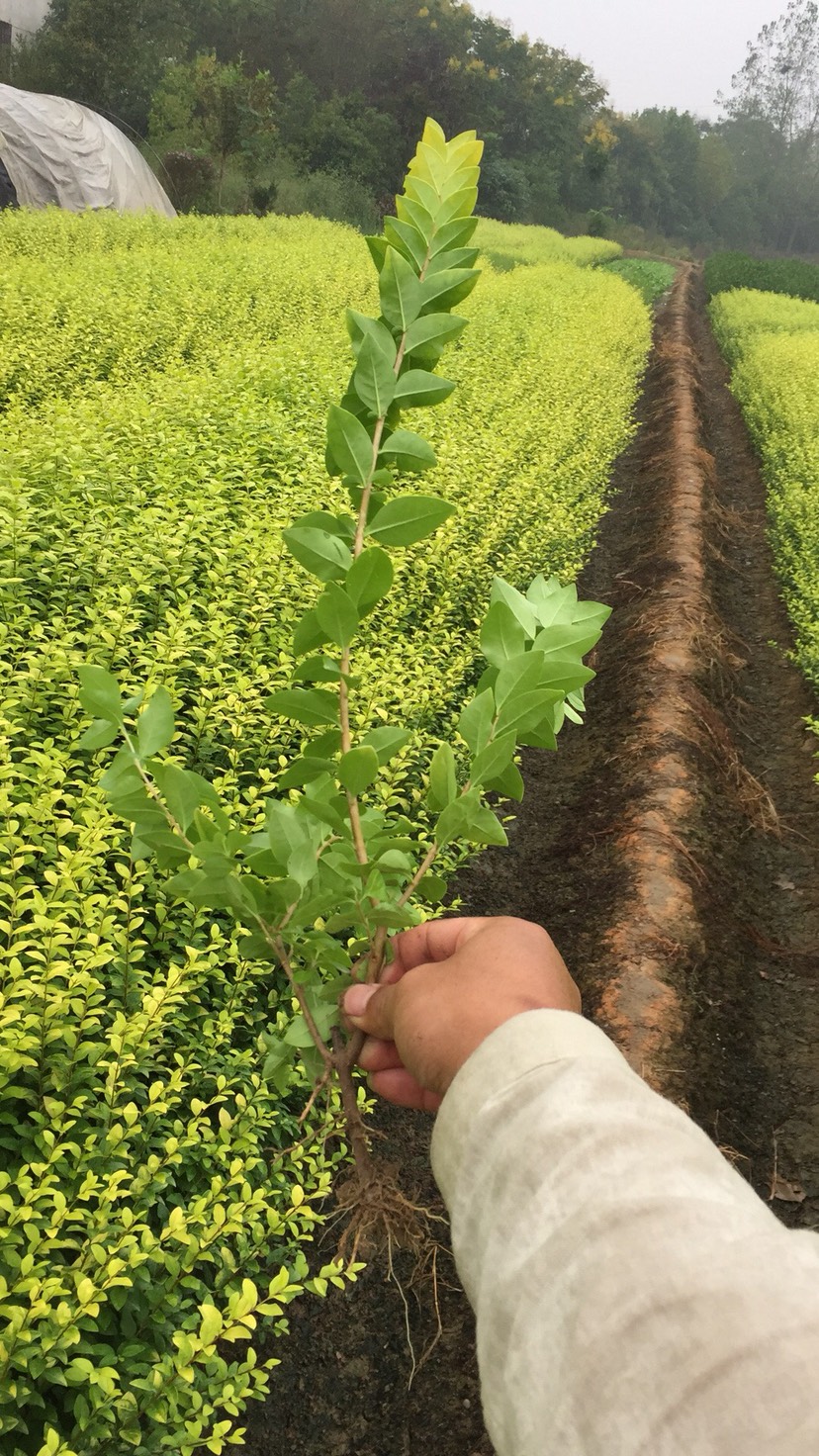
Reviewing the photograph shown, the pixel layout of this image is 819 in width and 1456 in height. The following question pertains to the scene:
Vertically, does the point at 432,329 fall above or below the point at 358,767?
above

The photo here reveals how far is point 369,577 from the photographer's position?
3.14 feet

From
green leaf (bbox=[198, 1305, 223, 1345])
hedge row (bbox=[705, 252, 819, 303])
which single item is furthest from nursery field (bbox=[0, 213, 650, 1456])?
hedge row (bbox=[705, 252, 819, 303])

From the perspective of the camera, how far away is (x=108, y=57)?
19078 mm

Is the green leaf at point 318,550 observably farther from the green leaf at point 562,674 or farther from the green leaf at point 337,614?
the green leaf at point 562,674

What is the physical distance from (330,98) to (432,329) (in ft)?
102

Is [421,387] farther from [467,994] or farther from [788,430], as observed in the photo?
[788,430]

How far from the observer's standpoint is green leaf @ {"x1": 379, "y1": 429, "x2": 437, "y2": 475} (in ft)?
3.36

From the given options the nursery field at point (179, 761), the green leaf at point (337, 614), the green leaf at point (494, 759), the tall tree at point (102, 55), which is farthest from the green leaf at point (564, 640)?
the tall tree at point (102, 55)

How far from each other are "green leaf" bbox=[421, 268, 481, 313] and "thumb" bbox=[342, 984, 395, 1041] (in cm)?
79

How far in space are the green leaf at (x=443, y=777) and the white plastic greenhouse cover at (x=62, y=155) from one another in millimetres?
15914

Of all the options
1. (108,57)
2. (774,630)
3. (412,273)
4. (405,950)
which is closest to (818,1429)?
(405,950)

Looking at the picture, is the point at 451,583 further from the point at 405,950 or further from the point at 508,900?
the point at 405,950

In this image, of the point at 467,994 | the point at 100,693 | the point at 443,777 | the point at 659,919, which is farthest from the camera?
the point at 659,919

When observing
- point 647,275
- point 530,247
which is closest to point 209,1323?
point 530,247
